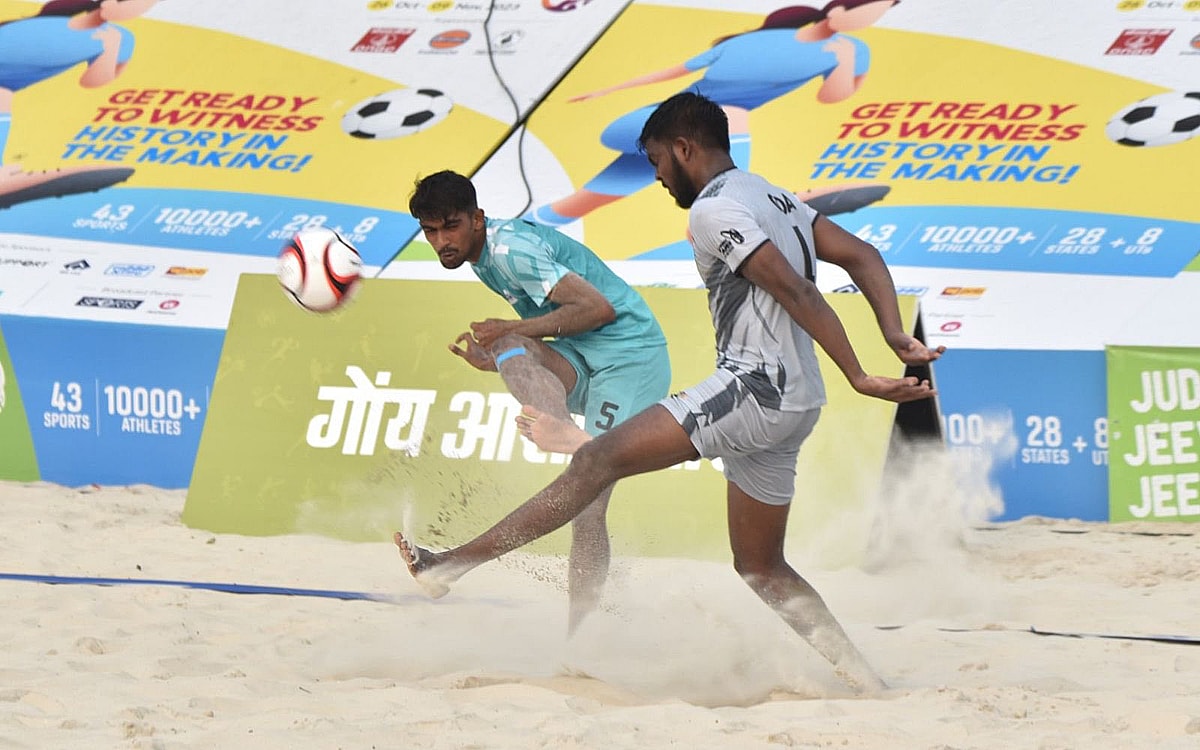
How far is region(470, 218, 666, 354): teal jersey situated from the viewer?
14.3ft

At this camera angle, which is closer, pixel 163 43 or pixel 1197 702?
pixel 1197 702

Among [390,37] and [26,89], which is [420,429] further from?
[26,89]

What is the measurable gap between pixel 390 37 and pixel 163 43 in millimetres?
1605

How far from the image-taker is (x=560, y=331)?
435 centimetres

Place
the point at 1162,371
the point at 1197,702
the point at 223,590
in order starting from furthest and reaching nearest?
the point at 1162,371, the point at 223,590, the point at 1197,702

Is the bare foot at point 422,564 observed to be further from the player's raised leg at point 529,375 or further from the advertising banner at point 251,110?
the advertising banner at point 251,110

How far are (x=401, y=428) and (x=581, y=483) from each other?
10.6 feet

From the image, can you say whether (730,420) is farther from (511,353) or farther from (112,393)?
(112,393)

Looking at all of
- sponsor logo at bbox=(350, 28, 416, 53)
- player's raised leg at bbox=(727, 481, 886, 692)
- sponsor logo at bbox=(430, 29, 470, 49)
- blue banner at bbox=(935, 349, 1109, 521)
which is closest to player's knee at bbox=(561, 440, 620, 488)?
player's raised leg at bbox=(727, 481, 886, 692)

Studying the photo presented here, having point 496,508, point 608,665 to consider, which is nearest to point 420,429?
point 496,508

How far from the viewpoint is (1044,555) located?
6.32 metres

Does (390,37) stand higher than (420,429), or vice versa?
(390,37)

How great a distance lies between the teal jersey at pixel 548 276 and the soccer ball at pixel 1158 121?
439 centimetres

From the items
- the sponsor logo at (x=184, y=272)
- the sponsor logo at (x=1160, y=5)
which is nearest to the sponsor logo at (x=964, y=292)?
the sponsor logo at (x=1160, y=5)
